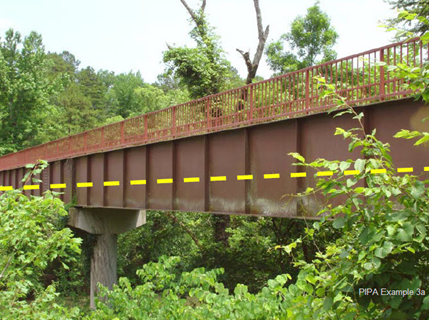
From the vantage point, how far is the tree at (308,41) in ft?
119

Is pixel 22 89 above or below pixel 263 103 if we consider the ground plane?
above

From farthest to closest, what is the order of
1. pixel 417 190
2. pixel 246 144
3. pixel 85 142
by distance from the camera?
pixel 85 142 < pixel 246 144 < pixel 417 190

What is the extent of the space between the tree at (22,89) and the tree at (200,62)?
77.5ft

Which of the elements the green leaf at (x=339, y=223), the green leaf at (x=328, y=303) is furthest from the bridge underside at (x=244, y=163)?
the green leaf at (x=339, y=223)

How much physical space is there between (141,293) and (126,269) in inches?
797

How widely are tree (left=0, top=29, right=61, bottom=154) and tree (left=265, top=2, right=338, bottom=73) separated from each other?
24.4 m

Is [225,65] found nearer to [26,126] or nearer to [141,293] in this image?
[141,293]

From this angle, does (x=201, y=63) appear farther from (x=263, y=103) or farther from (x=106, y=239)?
(x=263, y=103)

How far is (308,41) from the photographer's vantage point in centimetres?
3641

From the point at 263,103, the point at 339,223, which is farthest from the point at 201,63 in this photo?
the point at 339,223

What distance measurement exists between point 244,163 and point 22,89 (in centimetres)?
4094
